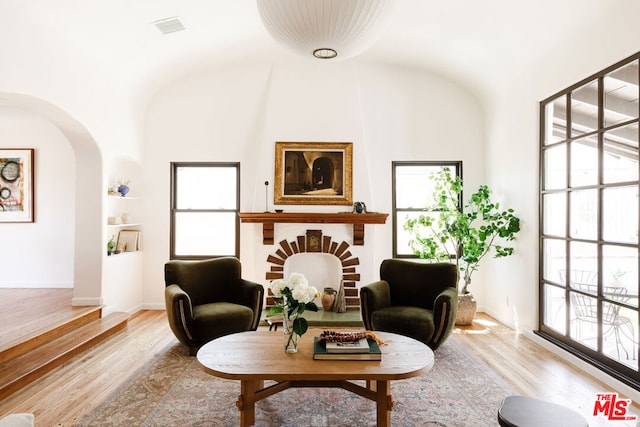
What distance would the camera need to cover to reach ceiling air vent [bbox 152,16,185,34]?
3834 millimetres

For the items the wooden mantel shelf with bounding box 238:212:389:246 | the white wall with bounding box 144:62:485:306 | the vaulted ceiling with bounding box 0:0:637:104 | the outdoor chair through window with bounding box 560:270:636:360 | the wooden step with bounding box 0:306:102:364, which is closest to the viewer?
the outdoor chair through window with bounding box 560:270:636:360

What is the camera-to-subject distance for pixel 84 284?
445 cm

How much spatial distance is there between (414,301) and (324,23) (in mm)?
2932

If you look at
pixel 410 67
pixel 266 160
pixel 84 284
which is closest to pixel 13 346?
pixel 84 284

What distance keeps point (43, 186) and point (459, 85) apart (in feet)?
20.0

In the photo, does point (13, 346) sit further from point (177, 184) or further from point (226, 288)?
point (177, 184)

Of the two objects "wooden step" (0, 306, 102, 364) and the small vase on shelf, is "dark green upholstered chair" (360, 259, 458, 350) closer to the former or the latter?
"wooden step" (0, 306, 102, 364)

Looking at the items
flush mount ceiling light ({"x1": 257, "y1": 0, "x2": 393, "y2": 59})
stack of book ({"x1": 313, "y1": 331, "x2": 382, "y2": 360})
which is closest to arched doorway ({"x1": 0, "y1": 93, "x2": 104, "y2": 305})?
stack of book ({"x1": 313, "y1": 331, "x2": 382, "y2": 360})

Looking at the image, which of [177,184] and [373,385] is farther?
[177,184]

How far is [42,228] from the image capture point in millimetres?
5766

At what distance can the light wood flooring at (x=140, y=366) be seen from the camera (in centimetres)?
262

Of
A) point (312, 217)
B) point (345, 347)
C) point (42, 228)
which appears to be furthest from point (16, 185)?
point (345, 347)

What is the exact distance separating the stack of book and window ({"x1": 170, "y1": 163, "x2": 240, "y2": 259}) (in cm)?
316

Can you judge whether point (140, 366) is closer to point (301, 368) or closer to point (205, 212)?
point (301, 368)
